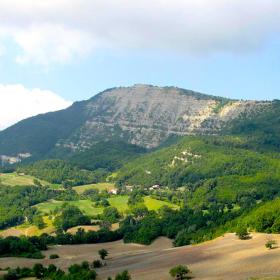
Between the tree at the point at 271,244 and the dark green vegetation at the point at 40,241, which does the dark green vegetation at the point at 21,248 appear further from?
the tree at the point at 271,244

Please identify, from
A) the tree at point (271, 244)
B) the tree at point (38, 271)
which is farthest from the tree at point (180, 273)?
the tree at point (38, 271)

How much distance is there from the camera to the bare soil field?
96.5m

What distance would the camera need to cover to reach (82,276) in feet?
327

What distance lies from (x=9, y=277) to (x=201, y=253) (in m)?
40.7

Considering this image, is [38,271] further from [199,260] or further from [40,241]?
[40,241]

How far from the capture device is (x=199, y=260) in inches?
4451

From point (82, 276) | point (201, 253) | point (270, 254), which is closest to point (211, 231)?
point (201, 253)

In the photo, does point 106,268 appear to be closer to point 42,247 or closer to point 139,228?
point 42,247

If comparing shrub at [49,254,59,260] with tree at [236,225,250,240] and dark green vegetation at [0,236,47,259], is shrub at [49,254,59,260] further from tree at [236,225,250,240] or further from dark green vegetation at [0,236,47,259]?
tree at [236,225,250,240]

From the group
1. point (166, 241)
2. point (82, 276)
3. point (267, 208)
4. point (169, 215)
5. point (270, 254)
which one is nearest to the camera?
point (82, 276)

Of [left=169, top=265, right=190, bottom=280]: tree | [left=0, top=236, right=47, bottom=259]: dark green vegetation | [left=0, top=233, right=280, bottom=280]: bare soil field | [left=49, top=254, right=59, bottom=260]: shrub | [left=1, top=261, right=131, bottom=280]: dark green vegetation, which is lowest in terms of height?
[left=0, top=233, right=280, bottom=280]: bare soil field

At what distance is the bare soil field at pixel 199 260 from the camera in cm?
9650

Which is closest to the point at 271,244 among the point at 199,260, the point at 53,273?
the point at 199,260

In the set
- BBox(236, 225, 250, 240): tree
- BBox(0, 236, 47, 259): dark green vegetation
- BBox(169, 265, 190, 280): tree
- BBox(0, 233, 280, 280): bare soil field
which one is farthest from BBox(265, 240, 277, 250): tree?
BBox(0, 236, 47, 259): dark green vegetation
